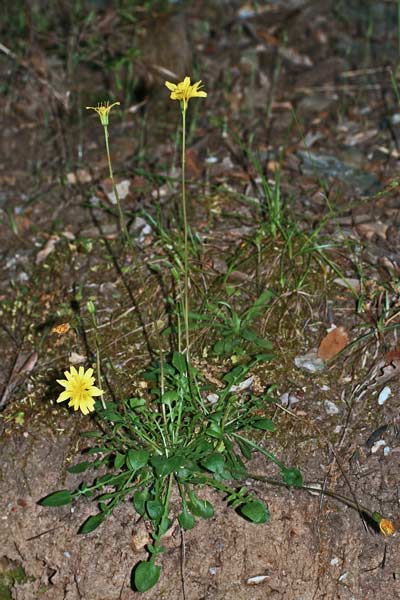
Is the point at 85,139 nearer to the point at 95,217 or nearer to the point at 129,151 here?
the point at 129,151

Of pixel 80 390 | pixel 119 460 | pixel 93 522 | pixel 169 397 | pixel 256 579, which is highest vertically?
pixel 80 390

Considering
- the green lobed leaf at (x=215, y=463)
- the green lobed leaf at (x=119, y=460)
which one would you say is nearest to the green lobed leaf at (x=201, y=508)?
the green lobed leaf at (x=215, y=463)

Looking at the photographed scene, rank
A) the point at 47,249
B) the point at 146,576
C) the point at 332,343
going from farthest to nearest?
the point at 47,249 < the point at 332,343 < the point at 146,576

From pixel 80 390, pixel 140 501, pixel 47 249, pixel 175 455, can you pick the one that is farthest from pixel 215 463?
pixel 47 249

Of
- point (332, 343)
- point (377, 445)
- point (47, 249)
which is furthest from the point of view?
point (47, 249)

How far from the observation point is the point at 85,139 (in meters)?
3.69

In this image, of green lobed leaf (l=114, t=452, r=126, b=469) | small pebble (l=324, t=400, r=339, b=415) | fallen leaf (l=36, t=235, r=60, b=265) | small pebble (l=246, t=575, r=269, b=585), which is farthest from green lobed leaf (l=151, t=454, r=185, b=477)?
fallen leaf (l=36, t=235, r=60, b=265)

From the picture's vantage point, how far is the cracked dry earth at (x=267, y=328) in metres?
2.27

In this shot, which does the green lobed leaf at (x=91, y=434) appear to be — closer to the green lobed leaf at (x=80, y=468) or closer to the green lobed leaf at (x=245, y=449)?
Answer: the green lobed leaf at (x=80, y=468)

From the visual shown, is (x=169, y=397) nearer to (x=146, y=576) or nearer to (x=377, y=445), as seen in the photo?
(x=146, y=576)

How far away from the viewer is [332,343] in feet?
8.66

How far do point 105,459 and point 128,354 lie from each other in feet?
1.41

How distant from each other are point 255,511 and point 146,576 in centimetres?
34

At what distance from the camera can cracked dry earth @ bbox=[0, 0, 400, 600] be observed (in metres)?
2.27
